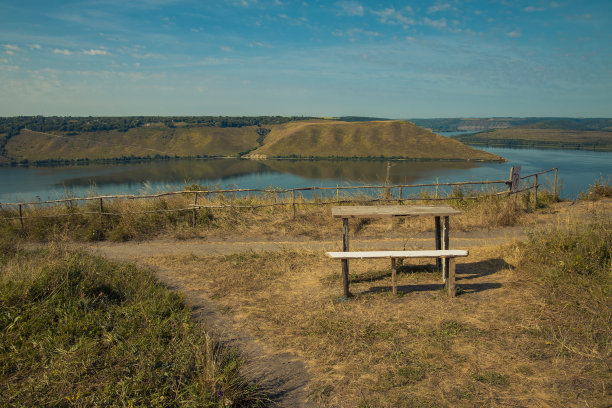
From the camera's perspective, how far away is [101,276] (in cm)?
550

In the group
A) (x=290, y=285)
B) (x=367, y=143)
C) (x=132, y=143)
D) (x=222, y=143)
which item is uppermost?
(x=132, y=143)

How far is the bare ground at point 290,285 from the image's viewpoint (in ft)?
12.1

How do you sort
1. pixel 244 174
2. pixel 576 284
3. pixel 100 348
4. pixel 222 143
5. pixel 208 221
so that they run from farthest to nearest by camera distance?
1. pixel 222 143
2. pixel 244 174
3. pixel 208 221
4. pixel 576 284
5. pixel 100 348

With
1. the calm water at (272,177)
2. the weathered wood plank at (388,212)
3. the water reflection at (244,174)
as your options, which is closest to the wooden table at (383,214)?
the weathered wood plank at (388,212)

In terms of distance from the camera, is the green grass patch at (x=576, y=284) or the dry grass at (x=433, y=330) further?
the green grass patch at (x=576, y=284)

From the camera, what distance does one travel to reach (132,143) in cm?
7850

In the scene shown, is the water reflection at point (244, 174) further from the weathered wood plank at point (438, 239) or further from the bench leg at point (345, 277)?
the bench leg at point (345, 277)

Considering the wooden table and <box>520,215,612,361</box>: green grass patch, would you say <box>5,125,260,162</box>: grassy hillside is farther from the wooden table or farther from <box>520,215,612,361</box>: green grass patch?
<box>520,215,612,361</box>: green grass patch

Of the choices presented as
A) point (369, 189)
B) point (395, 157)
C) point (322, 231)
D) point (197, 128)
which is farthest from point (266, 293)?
point (197, 128)

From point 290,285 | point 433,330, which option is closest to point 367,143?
point 290,285

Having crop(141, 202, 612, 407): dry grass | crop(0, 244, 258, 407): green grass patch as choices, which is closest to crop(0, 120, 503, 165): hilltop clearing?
crop(141, 202, 612, 407): dry grass

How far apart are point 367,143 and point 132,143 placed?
4803 cm

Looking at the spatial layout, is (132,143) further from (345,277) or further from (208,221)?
(345,277)

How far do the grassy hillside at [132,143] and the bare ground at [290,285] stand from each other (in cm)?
6730
